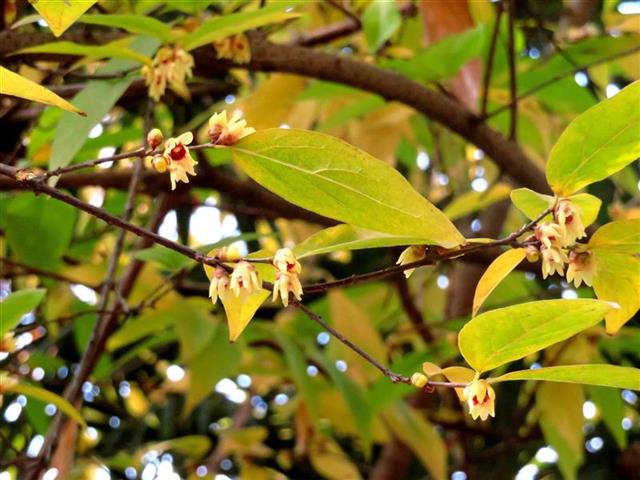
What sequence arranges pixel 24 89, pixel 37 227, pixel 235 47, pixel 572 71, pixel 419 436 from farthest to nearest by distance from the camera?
pixel 419 436 < pixel 37 227 < pixel 572 71 < pixel 235 47 < pixel 24 89

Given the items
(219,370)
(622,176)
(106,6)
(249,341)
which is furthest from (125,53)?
(622,176)

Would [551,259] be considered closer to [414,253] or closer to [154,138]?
[414,253]

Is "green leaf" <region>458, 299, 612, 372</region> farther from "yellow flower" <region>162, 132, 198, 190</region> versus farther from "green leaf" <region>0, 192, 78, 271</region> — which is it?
"green leaf" <region>0, 192, 78, 271</region>

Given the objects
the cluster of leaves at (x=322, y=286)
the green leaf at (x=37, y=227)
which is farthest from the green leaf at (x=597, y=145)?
the green leaf at (x=37, y=227)

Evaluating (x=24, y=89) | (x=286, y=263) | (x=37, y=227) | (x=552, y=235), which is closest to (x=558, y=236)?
(x=552, y=235)

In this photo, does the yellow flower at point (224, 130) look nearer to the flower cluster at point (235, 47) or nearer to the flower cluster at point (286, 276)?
the flower cluster at point (286, 276)

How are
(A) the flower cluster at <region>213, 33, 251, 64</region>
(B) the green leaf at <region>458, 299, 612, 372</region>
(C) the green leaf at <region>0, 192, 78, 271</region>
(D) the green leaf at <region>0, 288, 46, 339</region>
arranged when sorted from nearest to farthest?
(B) the green leaf at <region>458, 299, 612, 372</region>, (D) the green leaf at <region>0, 288, 46, 339</region>, (A) the flower cluster at <region>213, 33, 251, 64</region>, (C) the green leaf at <region>0, 192, 78, 271</region>

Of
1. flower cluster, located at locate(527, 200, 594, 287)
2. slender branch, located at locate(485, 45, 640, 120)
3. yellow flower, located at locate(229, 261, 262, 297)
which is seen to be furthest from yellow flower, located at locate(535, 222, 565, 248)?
slender branch, located at locate(485, 45, 640, 120)
